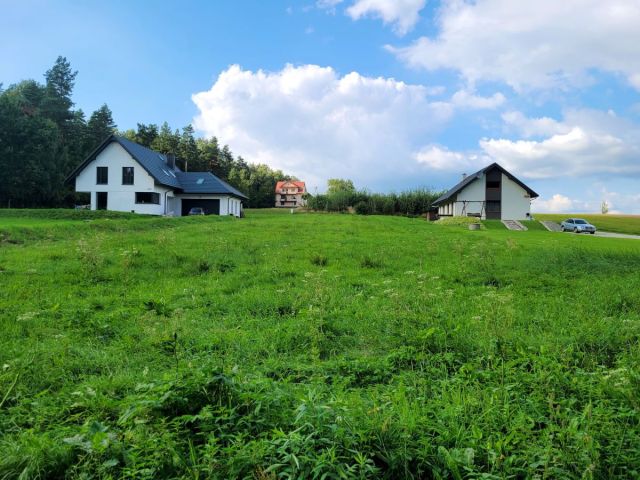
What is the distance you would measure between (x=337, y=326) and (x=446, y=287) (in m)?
3.28

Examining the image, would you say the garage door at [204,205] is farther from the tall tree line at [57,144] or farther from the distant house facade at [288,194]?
the distant house facade at [288,194]

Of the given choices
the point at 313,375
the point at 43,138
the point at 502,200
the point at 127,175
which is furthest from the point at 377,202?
the point at 313,375

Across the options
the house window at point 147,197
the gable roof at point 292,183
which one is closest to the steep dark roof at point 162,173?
the house window at point 147,197

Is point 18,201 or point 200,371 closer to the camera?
A: point 200,371

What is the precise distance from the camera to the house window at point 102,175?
39000mm

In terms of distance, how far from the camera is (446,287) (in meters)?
8.02

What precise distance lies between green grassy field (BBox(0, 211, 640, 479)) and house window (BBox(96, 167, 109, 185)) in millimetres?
33205

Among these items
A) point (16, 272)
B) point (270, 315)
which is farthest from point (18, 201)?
point (270, 315)

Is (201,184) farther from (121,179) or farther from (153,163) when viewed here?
(121,179)

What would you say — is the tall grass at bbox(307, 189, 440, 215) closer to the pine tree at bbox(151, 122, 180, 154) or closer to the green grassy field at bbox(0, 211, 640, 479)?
the pine tree at bbox(151, 122, 180, 154)

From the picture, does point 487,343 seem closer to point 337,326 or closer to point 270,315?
point 337,326

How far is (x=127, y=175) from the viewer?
38.9 metres

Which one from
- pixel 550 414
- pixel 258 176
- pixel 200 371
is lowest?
pixel 550 414

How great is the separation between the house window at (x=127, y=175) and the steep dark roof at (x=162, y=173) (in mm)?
1616
